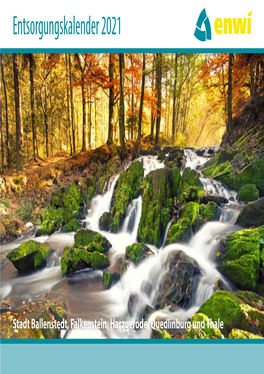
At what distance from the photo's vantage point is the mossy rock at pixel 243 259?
4074mm

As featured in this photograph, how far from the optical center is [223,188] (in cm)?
748

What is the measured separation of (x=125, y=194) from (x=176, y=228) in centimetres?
313

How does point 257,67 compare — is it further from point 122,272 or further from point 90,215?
point 122,272

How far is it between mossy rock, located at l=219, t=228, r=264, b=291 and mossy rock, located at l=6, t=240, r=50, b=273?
5395 mm

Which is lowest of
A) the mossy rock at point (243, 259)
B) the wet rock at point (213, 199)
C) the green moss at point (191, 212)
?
the mossy rock at point (243, 259)

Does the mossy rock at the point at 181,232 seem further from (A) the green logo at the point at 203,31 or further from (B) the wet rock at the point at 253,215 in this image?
(A) the green logo at the point at 203,31

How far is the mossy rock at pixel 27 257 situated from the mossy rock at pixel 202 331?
5028 mm

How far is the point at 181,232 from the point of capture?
5.71m

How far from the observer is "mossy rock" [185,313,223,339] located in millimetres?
3166

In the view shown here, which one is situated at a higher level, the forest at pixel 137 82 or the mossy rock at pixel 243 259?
the forest at pixel 137 82

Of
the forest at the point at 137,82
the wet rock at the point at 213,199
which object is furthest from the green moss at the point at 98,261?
the forest at the point at 137,82

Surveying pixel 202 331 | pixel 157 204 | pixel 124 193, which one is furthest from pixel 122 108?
pixel 202 331

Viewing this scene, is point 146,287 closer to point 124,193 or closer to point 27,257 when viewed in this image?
point 27,257

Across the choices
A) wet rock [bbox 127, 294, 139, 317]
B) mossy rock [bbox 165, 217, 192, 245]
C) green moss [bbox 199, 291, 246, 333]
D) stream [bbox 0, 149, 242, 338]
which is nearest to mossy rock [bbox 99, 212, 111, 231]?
stream [bbox 0, 149, 242, 338]
